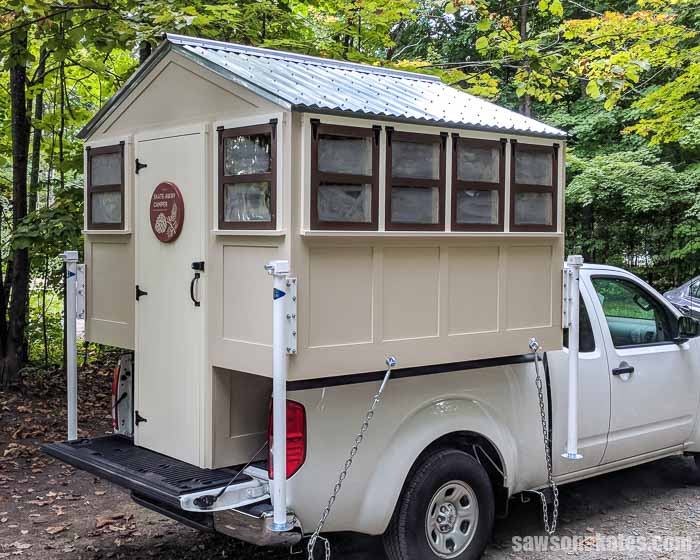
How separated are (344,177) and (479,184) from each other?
0.97m

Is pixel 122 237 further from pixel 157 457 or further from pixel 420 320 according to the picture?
pixel 420 320

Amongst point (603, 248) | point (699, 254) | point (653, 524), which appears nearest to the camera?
point (653, 524)

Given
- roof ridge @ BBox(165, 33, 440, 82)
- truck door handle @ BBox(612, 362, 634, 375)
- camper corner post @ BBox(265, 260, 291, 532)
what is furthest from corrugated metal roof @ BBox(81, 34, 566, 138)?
truck door handle @ BBox(612, 362, 634, 375)

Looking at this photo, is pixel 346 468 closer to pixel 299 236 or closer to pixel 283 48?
pixel 299 236

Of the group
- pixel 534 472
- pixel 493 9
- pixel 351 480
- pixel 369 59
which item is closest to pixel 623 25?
pixel 369 59

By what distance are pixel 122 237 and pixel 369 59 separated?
5078 mm

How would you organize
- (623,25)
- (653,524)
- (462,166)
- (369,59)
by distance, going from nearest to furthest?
(462,166) → (653,524) → (369,59) → (623,25)

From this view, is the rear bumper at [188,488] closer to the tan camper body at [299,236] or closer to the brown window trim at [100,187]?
the tan camper body at [299,236]

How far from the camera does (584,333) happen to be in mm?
5324

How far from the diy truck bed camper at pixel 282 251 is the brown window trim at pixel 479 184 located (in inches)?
0.4

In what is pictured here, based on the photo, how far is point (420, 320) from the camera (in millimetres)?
4250

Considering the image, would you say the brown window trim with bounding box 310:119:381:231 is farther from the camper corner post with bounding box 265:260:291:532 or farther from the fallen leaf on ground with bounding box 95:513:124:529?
the fallen leaf on ground with bounding box 95:513:124:529

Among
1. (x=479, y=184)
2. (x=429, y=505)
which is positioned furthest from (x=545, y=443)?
(x=479, y=184)

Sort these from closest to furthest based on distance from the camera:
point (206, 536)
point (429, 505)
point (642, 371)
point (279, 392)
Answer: point (279, 392) → point (429, 505) → point (206, 536) → point (642, 371)
